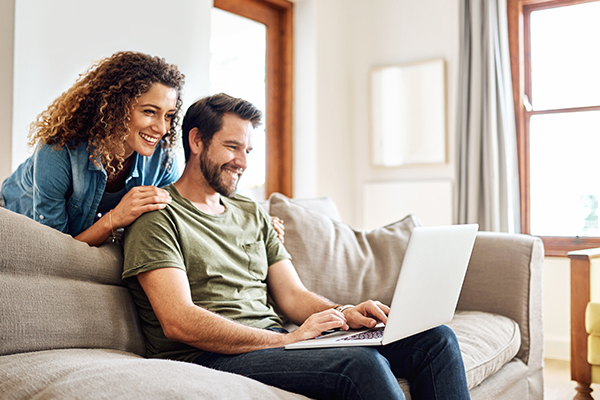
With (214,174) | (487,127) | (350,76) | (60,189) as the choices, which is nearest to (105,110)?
(60,189)

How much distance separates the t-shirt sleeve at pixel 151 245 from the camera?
139 cm

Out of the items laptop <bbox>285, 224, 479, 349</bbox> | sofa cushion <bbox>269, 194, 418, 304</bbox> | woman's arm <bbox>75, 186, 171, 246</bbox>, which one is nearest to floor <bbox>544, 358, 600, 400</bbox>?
sofa cushion <bbox>269, 194, 418, 304</bbox>

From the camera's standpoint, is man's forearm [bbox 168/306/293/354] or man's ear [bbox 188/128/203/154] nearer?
man's forearm [bbox 168/306/293/354]

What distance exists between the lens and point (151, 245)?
55.8 inches

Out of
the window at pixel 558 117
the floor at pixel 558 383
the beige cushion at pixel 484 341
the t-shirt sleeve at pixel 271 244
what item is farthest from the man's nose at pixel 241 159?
the window at pixel 558 117

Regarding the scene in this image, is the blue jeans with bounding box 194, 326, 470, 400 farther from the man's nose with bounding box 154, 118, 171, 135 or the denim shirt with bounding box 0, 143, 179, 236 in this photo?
the man's nose with bounding box 154, 118, 171, 135

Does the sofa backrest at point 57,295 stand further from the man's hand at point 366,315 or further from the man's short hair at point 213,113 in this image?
the man's hand at point 366,315

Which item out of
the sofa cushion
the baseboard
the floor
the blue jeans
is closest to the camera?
the blue jeans

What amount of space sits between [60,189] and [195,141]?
414mm

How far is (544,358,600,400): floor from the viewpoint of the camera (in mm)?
2670

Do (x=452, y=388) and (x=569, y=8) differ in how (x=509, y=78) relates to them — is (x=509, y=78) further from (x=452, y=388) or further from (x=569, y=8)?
(x=452, y=388)

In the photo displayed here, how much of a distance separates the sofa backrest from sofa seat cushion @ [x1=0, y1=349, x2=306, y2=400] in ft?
0.21

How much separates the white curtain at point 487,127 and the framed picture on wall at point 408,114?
21cm

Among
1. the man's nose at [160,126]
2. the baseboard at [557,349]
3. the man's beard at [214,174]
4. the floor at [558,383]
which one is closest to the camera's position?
the man's beard at [214,174]
